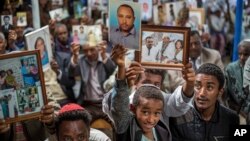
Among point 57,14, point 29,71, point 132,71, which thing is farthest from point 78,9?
point 132,71

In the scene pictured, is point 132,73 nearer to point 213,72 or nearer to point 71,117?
point 71,117

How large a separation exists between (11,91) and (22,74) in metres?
0.12

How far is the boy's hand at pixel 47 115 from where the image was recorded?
2721mm

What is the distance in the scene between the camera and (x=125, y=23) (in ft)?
9.68

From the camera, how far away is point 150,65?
3.31 m

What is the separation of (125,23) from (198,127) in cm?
83

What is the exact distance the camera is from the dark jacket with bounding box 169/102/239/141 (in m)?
3.08

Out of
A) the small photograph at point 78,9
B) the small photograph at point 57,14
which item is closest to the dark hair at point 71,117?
the small photograph at point 57,14

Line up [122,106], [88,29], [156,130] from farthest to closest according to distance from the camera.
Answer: [88,29], [156,130], [122,106]

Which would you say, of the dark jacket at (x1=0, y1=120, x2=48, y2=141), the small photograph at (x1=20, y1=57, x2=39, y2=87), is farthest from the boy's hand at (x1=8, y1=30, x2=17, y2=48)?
the small photograph at (x1=20, y1=57, x2=39, y2=87)

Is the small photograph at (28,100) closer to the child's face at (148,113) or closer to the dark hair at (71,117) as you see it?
the dark hair at (71,117)

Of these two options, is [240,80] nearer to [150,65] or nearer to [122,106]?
[150,65]

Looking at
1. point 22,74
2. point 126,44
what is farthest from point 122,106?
point 22,74

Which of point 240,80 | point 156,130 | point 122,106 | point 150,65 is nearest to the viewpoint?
point 122,106
